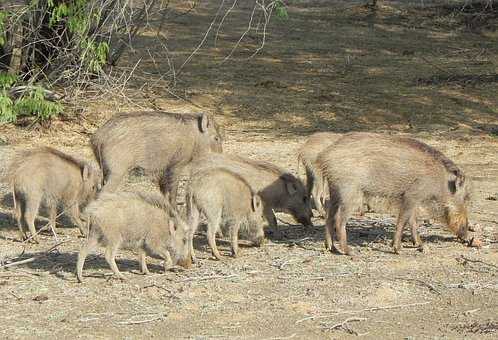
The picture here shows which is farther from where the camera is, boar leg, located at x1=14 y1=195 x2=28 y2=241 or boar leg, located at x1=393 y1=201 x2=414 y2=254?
boar leg, located at x1=14 y1=195 x2=28 y2=241

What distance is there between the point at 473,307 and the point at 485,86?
34.4 feet

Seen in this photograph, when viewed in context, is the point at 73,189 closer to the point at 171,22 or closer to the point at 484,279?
the point at 484,279

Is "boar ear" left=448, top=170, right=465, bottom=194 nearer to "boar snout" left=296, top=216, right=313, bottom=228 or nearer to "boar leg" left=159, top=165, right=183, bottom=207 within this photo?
"boar snout" left=296, top=216, right=313, bottom=228

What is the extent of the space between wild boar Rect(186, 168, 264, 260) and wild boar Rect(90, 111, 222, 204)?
3.34 feet

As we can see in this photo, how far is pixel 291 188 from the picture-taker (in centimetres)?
899

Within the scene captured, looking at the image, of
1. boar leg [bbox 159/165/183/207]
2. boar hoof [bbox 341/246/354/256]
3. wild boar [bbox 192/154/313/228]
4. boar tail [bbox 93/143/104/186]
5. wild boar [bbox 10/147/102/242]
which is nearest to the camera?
boar hoof [bbox 341/246/354/256]

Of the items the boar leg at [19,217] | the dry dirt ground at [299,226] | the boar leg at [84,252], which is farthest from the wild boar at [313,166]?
the boar leg at [84,252]

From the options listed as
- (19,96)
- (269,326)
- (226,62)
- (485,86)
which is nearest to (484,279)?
(269,326)

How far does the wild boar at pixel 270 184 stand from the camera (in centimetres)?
883

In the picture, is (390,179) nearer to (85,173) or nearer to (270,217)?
(270,217)

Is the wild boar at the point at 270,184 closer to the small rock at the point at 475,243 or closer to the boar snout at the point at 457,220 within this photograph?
the boar snout at the point at 457,220

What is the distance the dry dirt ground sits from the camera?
6.84m

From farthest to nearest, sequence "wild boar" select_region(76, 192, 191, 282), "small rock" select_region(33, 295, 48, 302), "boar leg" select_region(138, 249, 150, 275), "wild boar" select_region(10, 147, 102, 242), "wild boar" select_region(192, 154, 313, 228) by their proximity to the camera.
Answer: "wild boar" select_region(192, 154, 313, 228) < "wild boar" select_region(10, 147, 102, 242) < "boar leg" select_region(138, 249, 150, 275) < "wild boar" select_region(76, 192, 191, 282) < "small rock" select_region(33, 295, 48, 302)

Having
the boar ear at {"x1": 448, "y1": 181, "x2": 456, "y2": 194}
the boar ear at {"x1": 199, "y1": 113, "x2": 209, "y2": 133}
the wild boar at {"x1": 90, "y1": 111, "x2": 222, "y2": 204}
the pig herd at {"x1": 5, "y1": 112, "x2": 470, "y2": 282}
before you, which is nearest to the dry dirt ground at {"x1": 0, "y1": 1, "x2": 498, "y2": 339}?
the pig herd at {"x1": 5, "y1": 112, "x2": 470, "y2": 282}
